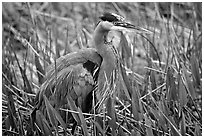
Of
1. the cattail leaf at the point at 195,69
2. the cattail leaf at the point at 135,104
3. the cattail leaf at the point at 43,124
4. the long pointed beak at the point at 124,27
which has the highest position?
the long pointed beak at the point at 124,27

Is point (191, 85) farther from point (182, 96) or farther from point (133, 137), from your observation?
point (133, 137)

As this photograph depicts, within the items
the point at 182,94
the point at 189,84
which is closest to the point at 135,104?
the point at 182,94

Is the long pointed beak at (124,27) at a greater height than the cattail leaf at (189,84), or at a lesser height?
greater

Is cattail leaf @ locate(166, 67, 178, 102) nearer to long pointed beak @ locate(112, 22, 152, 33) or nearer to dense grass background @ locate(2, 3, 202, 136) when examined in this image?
dense grass background @ locate(2, 3, 202, 136)

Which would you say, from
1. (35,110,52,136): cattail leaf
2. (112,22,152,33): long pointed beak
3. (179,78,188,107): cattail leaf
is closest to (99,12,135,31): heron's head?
(112,22,152,33): long pointed beak

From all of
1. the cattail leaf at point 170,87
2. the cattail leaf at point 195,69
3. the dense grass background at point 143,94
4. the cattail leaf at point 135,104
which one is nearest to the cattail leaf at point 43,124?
the dense grass background at point 143,94

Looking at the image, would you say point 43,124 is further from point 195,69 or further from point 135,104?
point 195,69

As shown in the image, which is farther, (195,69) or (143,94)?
(143,94)

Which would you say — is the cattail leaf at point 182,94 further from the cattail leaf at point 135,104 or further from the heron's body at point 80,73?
the heron's body at point 80,73

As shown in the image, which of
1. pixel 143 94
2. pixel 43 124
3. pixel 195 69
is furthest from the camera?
pixel 143 94

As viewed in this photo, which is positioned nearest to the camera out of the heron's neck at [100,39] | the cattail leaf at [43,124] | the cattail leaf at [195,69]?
the cattail leaf at [43,124]

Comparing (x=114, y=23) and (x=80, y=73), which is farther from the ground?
(x=114, y=23)

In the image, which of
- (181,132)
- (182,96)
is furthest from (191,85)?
(181,132)

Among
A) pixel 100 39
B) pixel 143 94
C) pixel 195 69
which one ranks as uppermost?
pixel 100 39
